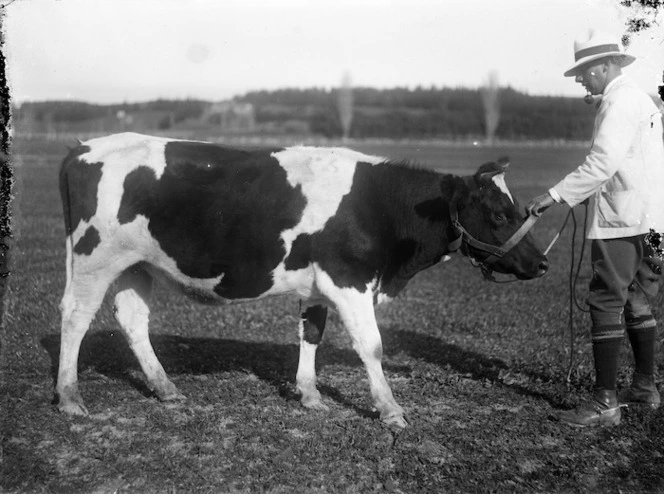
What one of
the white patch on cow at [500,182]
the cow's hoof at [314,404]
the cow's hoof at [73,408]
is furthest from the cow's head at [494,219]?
the cow's hoof at [73,408]

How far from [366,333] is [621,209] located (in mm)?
2163

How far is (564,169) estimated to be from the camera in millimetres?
40094

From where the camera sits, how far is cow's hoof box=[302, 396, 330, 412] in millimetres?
5934

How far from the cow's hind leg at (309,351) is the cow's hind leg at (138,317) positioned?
43.8 inches

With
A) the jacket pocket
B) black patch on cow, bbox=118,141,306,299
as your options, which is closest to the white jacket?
the jacket pocket

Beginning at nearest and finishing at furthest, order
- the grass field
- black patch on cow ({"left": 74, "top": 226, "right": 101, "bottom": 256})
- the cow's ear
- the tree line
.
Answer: the grass field
the cow's ear
black patch on cow ({"left": 74, "top": 226, "right": 101, "bottom": 256})
the tree line

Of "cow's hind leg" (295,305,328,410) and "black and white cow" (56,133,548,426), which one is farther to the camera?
"cow's hind leg" (295,305,328,410)

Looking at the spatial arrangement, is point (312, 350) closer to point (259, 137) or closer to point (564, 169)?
point (564, 169)

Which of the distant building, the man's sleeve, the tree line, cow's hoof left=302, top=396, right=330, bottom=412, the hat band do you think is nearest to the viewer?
the man's sleeve

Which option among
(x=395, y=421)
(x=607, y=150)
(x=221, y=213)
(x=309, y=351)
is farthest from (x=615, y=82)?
(x=309, y=351)

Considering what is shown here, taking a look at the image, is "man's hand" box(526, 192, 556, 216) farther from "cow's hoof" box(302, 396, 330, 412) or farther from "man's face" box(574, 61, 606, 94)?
"cow's hoof" box(302, 396, 330, 412)

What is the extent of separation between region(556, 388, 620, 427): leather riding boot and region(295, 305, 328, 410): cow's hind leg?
209cm

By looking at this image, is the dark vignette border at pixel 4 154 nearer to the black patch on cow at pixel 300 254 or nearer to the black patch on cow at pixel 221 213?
the black patch on cow at pixel 221 213

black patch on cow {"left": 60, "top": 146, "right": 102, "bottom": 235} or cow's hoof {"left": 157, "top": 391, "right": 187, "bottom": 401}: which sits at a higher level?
black patch on cow {"left": 60, "top": 146, "right": 102, "bottom": 235}
